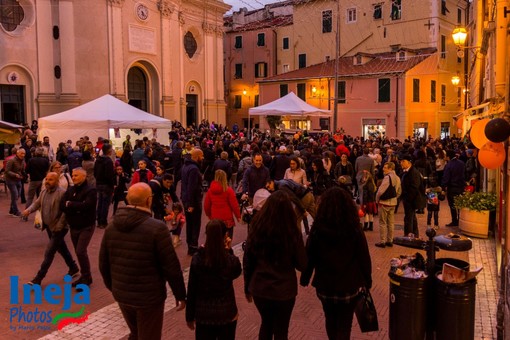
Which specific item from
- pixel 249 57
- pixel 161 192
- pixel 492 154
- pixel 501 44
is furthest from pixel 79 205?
pixel 249 57

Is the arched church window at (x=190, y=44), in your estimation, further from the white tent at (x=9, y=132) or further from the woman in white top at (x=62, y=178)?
the woman in white top at (x=62, y=178)

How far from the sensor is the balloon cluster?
6.28m

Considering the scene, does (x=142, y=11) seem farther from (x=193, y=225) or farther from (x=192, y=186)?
(x=193, y=225)

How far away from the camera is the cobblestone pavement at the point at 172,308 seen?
5.75 meters

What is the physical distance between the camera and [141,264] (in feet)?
13.8

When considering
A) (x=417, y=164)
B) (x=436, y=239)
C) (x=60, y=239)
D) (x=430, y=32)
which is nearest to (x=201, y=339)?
(x=436, y=239)

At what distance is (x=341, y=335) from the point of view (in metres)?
4.55

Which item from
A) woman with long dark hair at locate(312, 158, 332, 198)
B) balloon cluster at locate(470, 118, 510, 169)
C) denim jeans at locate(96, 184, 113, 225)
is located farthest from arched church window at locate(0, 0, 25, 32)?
balloon cluster at locate(470, 118, 510, 169)

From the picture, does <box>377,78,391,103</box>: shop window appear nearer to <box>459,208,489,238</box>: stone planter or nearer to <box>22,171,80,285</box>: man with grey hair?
<box>459,208,489,238</box>: stone planter

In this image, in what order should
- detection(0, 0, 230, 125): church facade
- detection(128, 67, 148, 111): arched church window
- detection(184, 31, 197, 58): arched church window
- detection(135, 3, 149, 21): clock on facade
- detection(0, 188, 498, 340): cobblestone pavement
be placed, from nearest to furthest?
detection(0, 188, 498, 340): cobblestone pavement, detection(0, 0, 230, 125): church facade, detection(135, 3, 149, 21): clock on facade, detection(128, 67, 148, 111): arched church window, detection(184, 31, 197, 58): arched church window

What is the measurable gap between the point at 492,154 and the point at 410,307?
368cm

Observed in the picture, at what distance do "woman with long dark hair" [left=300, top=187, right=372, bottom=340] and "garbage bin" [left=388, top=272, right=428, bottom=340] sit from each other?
455 mm

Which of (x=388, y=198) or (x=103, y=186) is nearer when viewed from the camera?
(x=388, y=198)

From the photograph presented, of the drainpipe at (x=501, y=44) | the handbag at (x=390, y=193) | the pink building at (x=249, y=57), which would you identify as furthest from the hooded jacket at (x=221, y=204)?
the pink building at (x=249, y=57)
